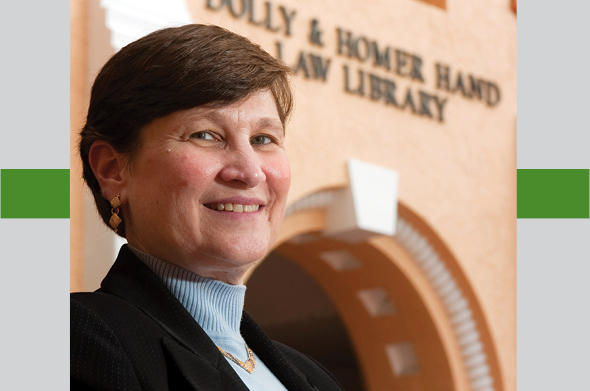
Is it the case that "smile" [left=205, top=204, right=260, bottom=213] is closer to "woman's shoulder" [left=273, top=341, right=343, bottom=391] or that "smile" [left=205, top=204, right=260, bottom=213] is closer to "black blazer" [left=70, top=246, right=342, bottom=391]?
"black blazer" [left=70, top=246, right=342, bottom=391]

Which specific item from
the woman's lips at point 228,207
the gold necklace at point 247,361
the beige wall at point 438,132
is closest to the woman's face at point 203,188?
the woman's lips at point 228,207

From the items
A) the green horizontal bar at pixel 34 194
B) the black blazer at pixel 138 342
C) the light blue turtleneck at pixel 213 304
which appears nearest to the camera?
the green horizontal bar at pixel 34 194

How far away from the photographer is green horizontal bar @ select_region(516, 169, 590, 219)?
1.26 m

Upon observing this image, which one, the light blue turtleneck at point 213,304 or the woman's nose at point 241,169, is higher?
the woman's nose at point 241,169

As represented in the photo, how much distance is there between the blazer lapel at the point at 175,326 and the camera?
111cm

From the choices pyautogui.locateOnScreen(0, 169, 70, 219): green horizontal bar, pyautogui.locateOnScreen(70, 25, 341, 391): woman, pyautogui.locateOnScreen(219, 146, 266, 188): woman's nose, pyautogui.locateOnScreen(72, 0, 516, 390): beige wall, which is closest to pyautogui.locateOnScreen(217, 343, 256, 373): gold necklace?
pyautogui.locateOnScreen(70, 25, 341, 391): woman

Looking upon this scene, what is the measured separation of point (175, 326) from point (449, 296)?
3.94 m

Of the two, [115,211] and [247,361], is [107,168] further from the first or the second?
[247,361]

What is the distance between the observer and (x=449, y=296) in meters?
4.95

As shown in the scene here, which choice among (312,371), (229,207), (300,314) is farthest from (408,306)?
(229,207)

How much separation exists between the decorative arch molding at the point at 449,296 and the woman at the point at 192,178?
3340 millimetres

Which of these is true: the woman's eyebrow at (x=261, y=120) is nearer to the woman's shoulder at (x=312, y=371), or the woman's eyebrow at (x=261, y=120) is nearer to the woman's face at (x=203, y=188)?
the woman's face at (x=203, y=188)

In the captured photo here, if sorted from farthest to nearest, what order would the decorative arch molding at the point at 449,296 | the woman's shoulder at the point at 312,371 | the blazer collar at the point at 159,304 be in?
the decorative arch molding at the point at 449,296
the woman's shoulder at the point at 312,371
the blazer collar at the point at 159,304

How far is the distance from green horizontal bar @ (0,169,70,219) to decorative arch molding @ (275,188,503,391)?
3.69 meters
